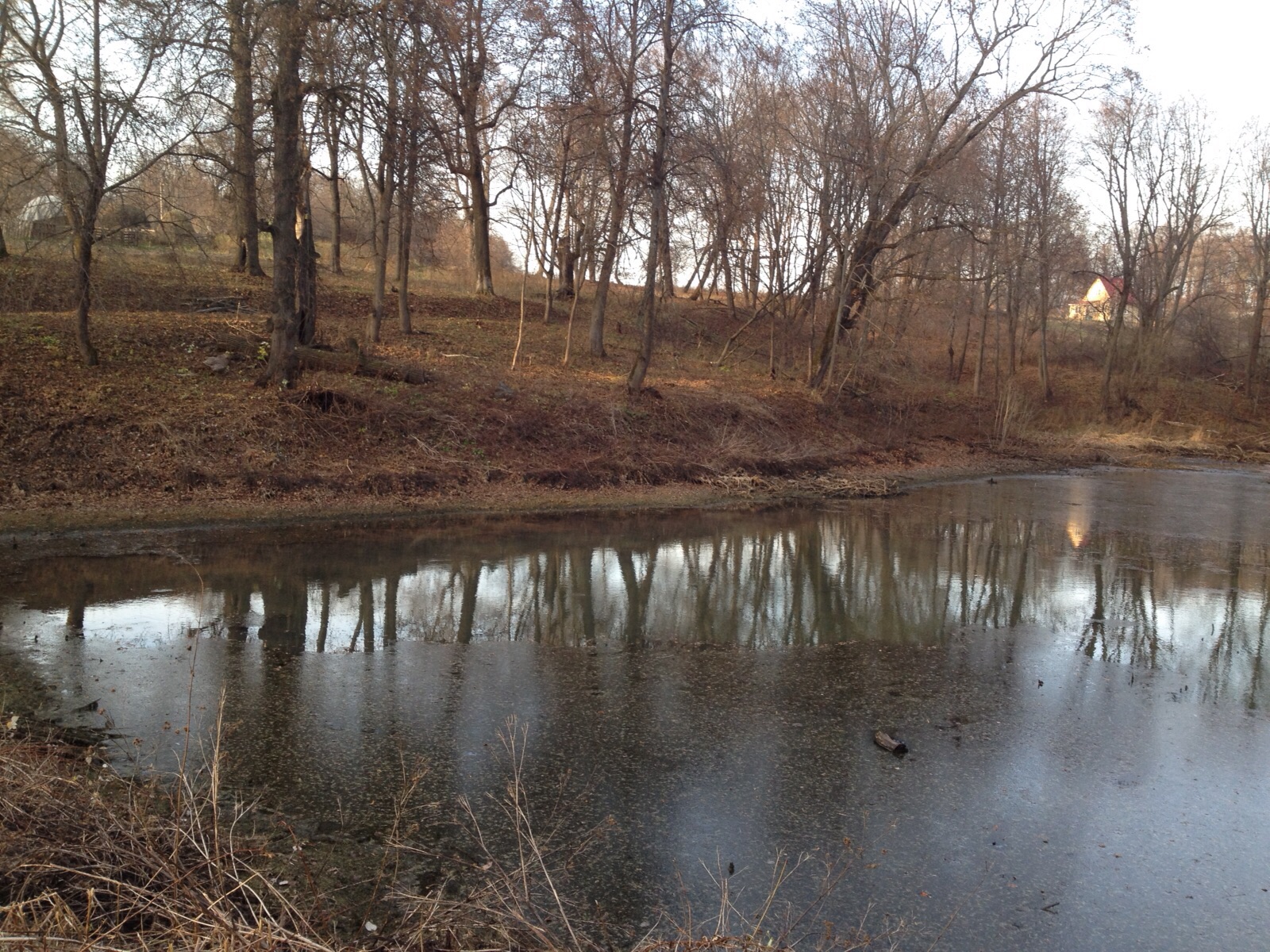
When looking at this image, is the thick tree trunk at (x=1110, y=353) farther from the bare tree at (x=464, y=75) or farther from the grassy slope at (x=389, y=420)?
the bare tree at (x=464, y=75)

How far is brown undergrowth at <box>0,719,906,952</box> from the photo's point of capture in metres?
3.34

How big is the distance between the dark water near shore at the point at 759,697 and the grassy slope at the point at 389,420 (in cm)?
243

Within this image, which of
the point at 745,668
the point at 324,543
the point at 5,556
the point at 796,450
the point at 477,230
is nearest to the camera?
the point at 745,668

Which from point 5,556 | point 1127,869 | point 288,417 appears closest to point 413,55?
point 288,417

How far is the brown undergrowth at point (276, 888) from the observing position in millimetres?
3342

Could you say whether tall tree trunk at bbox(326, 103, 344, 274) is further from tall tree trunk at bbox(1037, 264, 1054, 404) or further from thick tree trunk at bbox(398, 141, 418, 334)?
tall tree trunk at bbox(1037, 264, 1054, 404)

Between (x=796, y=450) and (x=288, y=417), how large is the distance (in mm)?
11482

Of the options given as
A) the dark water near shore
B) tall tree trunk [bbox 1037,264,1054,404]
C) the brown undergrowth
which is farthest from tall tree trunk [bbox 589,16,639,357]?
tall tree trunk [bbox 1037,264,1054,404]

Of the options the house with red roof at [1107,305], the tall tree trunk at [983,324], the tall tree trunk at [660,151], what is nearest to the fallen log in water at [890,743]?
the tall tree trunk at [660,151]

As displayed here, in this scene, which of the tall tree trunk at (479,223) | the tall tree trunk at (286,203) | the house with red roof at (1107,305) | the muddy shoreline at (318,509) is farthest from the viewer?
the house with red roof at (1107,305)

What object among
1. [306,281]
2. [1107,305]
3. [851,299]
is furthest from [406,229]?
[1107,305]

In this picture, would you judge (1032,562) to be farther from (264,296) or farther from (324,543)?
(264,296)

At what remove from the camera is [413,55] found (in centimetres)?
1529

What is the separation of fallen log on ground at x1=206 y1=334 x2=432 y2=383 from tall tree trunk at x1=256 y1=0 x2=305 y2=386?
0.85m
